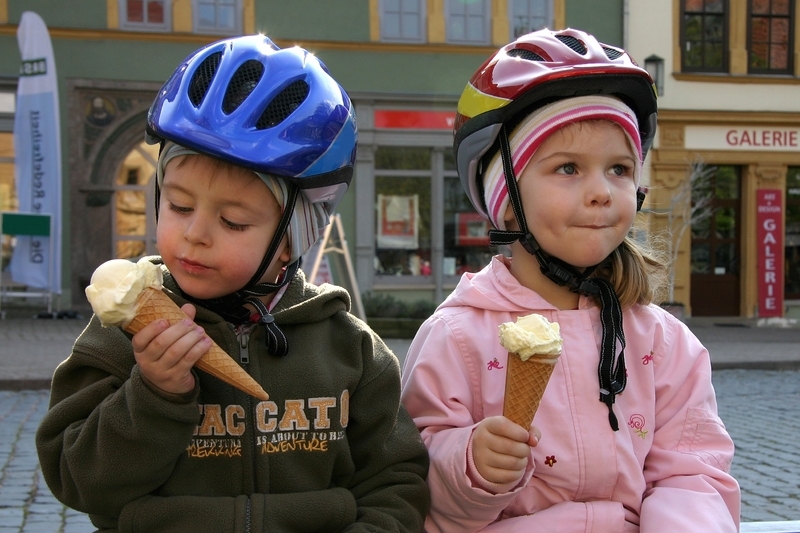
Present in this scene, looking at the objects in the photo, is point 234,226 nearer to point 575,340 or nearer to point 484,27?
point 575,340

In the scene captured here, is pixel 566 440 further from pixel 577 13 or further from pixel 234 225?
pixel 577 13

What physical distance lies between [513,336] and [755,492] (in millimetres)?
3900

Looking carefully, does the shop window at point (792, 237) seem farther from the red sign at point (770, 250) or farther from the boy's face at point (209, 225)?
the boy's face at point (209, 225)

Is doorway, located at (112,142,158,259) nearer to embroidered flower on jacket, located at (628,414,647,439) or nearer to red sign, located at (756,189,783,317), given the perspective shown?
red sign, located at (756,189,783,317)

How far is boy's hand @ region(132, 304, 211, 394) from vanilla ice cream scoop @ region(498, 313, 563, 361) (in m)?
0.59

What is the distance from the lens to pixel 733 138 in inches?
736

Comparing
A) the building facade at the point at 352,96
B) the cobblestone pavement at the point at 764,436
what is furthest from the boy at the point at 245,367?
the building facade at the point at 352,96

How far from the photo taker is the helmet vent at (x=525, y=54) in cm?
233

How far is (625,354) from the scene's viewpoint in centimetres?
228

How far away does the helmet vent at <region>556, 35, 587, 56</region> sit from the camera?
2.33 metres

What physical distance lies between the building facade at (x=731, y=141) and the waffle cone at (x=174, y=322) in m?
17.3

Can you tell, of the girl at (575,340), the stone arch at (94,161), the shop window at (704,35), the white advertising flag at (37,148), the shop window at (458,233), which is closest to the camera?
the girl at (575,340)

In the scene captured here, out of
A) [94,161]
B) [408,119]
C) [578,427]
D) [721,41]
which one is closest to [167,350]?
[578,427]

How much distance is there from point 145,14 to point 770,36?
12746 mm
